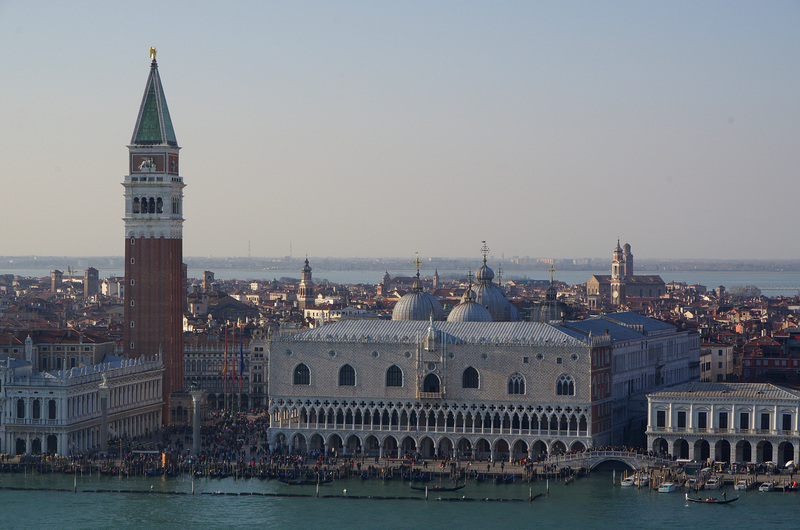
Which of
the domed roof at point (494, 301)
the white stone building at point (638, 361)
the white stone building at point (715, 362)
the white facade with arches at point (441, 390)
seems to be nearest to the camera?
the white facade with arches at point (441, 390)

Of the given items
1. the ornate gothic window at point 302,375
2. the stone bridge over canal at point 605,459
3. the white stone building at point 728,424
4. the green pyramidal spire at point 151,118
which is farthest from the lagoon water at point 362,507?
the green pyramidal spire at point 151,118

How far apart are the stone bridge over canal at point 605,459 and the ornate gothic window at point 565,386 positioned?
8.97 feet

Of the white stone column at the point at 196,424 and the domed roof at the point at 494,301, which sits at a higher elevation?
the domed roof at the point at 494,301

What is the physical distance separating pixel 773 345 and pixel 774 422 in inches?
1153

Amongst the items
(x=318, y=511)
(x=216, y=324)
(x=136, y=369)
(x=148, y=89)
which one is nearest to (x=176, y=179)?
(x=148, y=89)

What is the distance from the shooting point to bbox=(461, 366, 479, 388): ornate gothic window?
65938 mm

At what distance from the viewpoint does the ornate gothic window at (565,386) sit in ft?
213

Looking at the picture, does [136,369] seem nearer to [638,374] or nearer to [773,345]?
[638,374]

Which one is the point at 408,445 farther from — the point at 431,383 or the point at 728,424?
the point at 728,424

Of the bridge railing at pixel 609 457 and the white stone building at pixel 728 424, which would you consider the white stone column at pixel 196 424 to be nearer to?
the bridge railing at pixel 609 457

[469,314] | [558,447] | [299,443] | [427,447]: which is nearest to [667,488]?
[558,447]

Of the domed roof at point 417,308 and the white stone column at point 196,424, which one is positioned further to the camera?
the domed roof at point 417,308

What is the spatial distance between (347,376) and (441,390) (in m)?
3.98

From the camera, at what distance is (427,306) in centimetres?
7369
